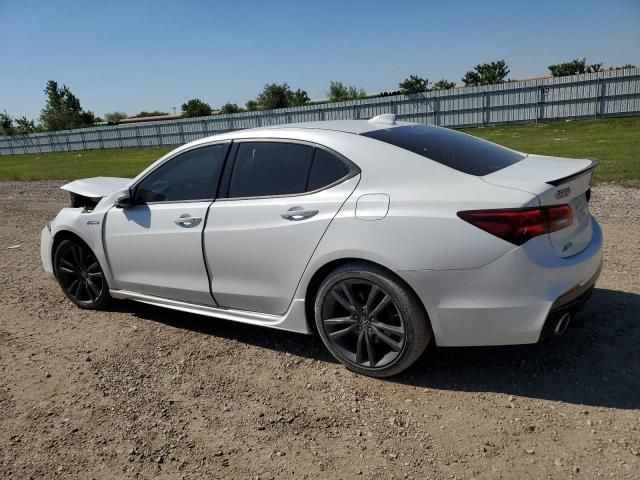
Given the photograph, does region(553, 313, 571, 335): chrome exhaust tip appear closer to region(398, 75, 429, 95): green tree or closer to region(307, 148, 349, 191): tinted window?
region(307, 148, 349, 191): tinted window

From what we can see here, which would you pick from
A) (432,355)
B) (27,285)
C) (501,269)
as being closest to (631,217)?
(432,355)

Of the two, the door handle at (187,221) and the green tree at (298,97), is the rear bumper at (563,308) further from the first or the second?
the green tree at (298,97)

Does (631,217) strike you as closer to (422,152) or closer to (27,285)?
(422,152)

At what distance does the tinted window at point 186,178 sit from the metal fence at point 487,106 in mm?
25733

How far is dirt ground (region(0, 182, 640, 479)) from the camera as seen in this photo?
2.71 m

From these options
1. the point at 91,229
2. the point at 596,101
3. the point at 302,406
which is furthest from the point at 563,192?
the point at 596,101

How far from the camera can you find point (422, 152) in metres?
3.42

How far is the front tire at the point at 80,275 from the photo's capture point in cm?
491

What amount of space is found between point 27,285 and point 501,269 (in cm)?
540

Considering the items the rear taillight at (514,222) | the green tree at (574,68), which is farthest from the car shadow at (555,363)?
the green tree at (574,68)

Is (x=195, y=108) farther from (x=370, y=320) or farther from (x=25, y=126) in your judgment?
(x=370, y=320)

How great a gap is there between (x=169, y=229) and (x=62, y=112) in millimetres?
64345

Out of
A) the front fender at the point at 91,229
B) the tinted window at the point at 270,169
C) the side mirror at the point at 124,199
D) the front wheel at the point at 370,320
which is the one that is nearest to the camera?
the front wheel at the point at 370,320

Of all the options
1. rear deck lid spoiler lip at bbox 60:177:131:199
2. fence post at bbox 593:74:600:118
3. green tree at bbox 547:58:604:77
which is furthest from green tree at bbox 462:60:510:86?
rear deck lid spoiler lip at bbox 60:177:131:199
